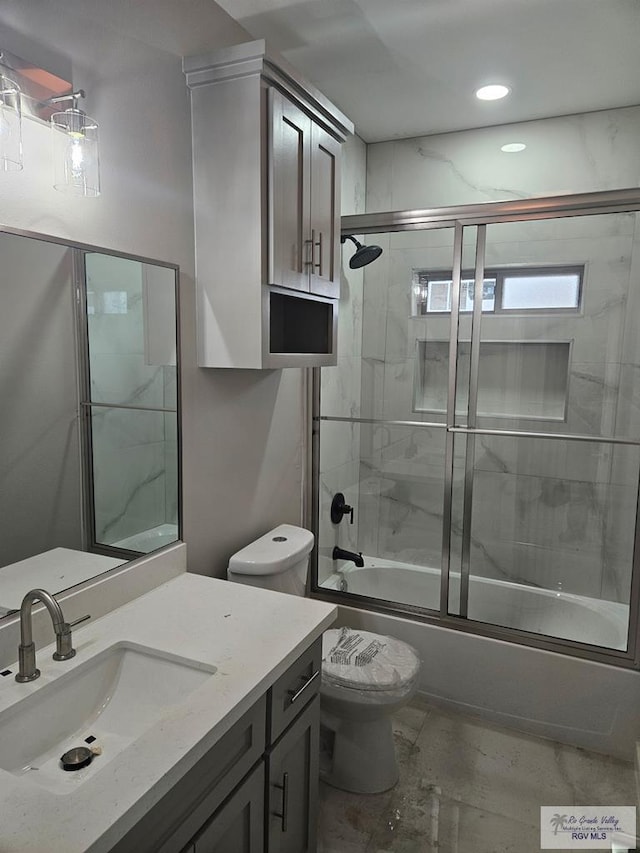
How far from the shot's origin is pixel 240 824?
1.27 m

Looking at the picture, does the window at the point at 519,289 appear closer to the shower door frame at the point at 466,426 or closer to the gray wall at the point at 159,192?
the shower door frame at the point at 466,426

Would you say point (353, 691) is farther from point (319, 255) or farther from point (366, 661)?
point (319, 255)

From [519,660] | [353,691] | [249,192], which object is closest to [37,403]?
[249,192]

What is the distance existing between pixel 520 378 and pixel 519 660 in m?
1.27

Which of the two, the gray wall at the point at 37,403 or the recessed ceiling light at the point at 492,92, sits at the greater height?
the recessed ceiling light at the point at 492,92

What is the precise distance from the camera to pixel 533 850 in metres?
1.84

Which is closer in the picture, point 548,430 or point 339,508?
point 548,430

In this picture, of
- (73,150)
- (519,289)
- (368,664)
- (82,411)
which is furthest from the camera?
(519,289)

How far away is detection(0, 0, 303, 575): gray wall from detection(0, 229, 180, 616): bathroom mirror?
0.25 feet

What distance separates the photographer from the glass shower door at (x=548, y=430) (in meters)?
2.61

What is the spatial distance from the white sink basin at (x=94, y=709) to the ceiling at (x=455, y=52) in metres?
2.05

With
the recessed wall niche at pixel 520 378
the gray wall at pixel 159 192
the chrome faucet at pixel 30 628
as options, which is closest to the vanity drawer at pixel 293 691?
the chrome faucet at pixel 30 628

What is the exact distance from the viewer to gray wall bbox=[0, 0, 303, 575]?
136 cm

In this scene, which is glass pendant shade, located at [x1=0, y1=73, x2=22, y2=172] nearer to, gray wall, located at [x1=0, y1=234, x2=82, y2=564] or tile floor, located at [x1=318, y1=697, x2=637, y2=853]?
gray wall, located at [x1=0, y1=234, x2=82, y2=564]
